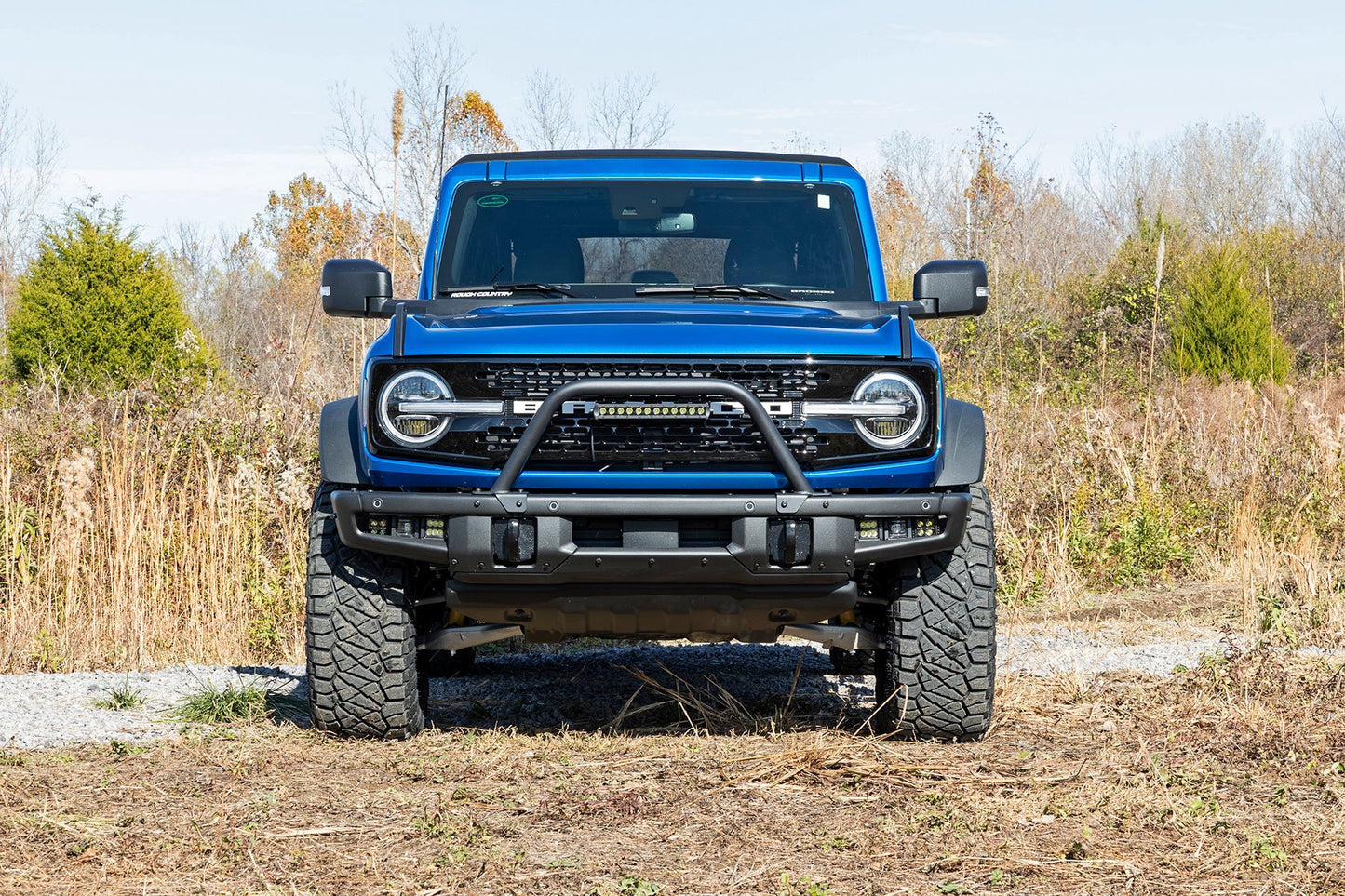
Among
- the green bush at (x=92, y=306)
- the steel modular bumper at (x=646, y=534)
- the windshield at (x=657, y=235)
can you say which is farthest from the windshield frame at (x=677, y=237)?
the green bush at (x=92, y=306)

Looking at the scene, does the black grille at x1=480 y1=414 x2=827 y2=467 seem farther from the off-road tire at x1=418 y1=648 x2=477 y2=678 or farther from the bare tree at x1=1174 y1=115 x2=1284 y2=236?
the bare tree at x1=1174 y1=115 x2=1284 y2=236

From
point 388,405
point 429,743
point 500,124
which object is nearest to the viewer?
point 388,405

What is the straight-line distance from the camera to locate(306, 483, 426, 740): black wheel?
438 cm

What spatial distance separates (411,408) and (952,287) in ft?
6.82

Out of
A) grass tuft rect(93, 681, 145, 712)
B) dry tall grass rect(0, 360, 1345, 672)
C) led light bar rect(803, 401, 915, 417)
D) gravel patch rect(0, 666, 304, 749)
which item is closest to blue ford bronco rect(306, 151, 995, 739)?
led light bar rect(803, 401, 915, 417)

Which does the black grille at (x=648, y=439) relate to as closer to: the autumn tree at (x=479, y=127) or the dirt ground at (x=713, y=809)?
the dirt ground at (x=713, y=809)

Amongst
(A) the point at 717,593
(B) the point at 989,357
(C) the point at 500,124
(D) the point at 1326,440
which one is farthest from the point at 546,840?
(C) the point at 500,124

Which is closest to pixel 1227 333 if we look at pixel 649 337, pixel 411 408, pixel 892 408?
pixel 892 408

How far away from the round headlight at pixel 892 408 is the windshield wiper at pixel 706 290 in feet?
2.80

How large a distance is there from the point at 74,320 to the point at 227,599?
8287 mm

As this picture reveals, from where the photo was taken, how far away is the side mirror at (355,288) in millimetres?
4945

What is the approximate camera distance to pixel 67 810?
149 inches

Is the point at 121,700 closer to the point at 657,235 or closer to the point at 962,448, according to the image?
the point at 657,235

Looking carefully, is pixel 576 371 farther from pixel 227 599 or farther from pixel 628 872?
pixel 227 599
